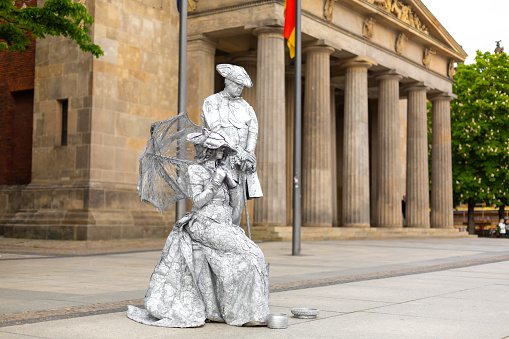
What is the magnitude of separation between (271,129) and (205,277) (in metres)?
19.2

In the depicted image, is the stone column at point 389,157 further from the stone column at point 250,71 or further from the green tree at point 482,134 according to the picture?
the green tree at point 482,134

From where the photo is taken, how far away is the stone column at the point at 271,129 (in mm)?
26500

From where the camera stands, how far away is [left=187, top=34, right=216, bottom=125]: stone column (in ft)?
92.4

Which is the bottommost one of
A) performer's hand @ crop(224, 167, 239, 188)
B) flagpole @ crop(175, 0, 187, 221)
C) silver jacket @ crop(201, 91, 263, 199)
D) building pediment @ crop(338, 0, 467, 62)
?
performer's hand @ crop(224, 167, 239, 188)

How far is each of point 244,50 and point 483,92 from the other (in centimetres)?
2381

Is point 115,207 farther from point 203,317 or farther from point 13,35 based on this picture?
point 203,317

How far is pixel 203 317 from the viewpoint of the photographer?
7.32 m

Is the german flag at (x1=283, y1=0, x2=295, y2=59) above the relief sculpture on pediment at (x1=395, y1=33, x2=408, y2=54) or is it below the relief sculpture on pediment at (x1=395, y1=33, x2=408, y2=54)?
below

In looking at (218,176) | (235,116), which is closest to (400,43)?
(235,116)

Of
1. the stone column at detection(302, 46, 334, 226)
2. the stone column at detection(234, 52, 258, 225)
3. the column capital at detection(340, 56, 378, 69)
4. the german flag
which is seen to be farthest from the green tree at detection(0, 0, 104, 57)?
the column capital at detection(340, 56, 378, 69)

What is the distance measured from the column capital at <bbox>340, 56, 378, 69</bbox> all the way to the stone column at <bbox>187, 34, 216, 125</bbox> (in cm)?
741

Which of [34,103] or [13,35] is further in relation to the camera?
[34,103]

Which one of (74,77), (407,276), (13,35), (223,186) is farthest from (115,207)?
(223,186)

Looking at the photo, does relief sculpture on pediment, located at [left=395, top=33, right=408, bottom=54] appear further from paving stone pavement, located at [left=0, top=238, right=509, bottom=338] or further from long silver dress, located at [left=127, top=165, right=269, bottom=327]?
long silver dress, located at [left=127, top=165, right=269, bottom=327]
